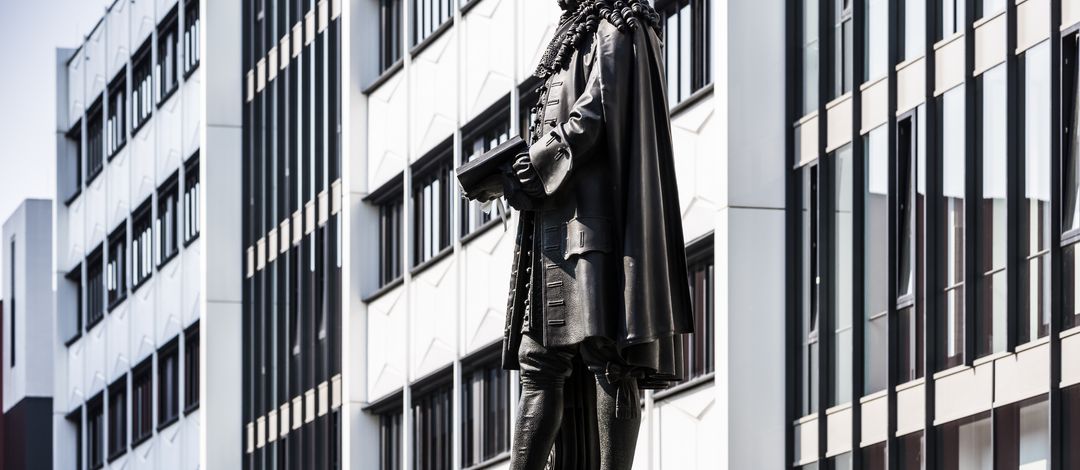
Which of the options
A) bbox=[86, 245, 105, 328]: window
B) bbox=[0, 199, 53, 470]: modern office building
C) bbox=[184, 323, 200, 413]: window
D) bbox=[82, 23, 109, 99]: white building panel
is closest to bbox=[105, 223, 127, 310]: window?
bbox=[86, 245, 105, 328]: window

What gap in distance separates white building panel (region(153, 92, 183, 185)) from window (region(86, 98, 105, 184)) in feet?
25.5

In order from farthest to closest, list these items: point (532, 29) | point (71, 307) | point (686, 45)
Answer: point (71, 307), point (532, 29), point (686, 45)

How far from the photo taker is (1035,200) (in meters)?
24.6

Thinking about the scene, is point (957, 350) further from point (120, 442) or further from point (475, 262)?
point (120, 442)

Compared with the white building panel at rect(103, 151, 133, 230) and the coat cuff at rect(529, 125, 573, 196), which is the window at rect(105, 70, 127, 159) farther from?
the coat cuff at rect(529, 125, 573, 196)

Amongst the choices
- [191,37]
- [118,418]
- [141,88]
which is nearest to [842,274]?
[191,37]

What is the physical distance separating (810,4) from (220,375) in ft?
92.1

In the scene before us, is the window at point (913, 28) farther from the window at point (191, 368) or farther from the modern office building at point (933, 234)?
the window at point (191, 368)

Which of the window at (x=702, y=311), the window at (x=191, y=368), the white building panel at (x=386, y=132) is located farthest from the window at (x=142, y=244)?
the window at (x=702, y=311)

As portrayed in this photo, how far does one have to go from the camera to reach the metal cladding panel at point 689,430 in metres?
30.3

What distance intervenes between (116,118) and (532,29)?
3417 centimetres

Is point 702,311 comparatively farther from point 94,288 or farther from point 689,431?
point 94,288

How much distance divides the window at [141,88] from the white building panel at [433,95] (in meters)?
22.3

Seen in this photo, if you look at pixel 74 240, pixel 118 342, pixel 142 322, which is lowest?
pixel 118 342
